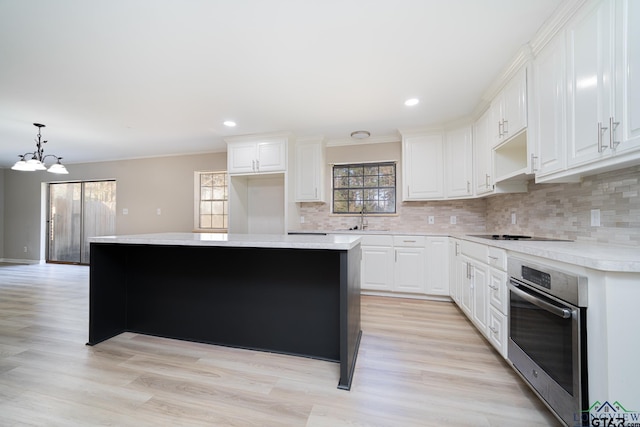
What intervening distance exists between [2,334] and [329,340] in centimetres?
310

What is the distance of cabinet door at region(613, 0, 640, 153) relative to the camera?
119cm

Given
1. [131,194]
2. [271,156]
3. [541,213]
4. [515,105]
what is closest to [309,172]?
[271,156]

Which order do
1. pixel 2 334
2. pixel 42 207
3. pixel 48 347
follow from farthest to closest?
1. pixel 42 207
2. pixel 2 334
3. pixel 48 347

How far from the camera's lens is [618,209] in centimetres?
161

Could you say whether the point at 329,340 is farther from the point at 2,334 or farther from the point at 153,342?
the point at 2,334

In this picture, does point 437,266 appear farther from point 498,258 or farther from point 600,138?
point 600,138

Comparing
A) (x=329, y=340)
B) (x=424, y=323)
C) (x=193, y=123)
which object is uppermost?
(x=193, y=123)

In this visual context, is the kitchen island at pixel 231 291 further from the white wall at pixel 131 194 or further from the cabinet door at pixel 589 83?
the white wall at pixel 131 194

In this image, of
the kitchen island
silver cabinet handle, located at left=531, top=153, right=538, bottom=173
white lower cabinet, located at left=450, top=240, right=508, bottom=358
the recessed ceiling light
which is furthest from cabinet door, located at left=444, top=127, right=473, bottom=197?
the kitchen island

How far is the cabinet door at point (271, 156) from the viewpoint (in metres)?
3.99

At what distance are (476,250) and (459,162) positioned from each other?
1.53 metres

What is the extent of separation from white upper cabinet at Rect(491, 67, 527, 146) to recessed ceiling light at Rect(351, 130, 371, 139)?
1.66m

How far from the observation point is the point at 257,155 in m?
4.09

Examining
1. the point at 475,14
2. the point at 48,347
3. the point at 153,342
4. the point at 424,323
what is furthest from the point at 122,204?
the point at 475,14
